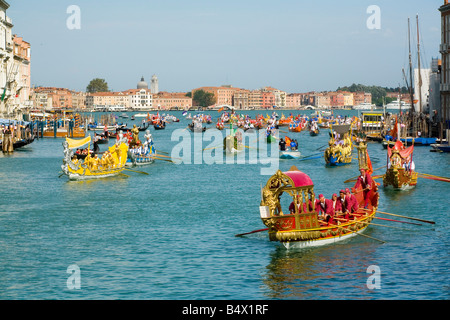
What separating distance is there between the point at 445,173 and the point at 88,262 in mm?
31078

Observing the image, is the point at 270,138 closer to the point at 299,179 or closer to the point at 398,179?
the point at 398,179

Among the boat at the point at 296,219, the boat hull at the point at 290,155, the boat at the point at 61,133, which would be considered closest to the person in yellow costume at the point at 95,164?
the boat hull at the point at 290,155

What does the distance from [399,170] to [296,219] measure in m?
16.2

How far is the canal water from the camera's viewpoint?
19.4 meters

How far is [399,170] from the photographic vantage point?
121ft

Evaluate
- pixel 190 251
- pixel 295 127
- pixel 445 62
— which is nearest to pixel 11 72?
pixel 295 127

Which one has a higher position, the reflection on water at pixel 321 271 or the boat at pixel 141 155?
the boat at pixel 141 155

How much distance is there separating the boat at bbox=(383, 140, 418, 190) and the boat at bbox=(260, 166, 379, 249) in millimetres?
13137

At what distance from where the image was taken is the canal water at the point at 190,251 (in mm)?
19422

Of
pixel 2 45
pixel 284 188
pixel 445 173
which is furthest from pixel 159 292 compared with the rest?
pixel 2 45

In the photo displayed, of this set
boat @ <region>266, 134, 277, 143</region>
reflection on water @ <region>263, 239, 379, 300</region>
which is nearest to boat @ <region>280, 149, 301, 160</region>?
boat @ <region>266, 134, 277, 143</region>

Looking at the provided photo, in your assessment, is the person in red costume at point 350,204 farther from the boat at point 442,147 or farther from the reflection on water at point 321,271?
the boat at point 442,147

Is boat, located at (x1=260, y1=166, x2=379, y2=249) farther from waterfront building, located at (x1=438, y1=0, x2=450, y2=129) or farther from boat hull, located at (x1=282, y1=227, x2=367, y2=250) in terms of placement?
waterfront building, located at (x1=438, y1=0, x2=450, y2=129)

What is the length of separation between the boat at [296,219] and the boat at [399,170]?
1314cm
